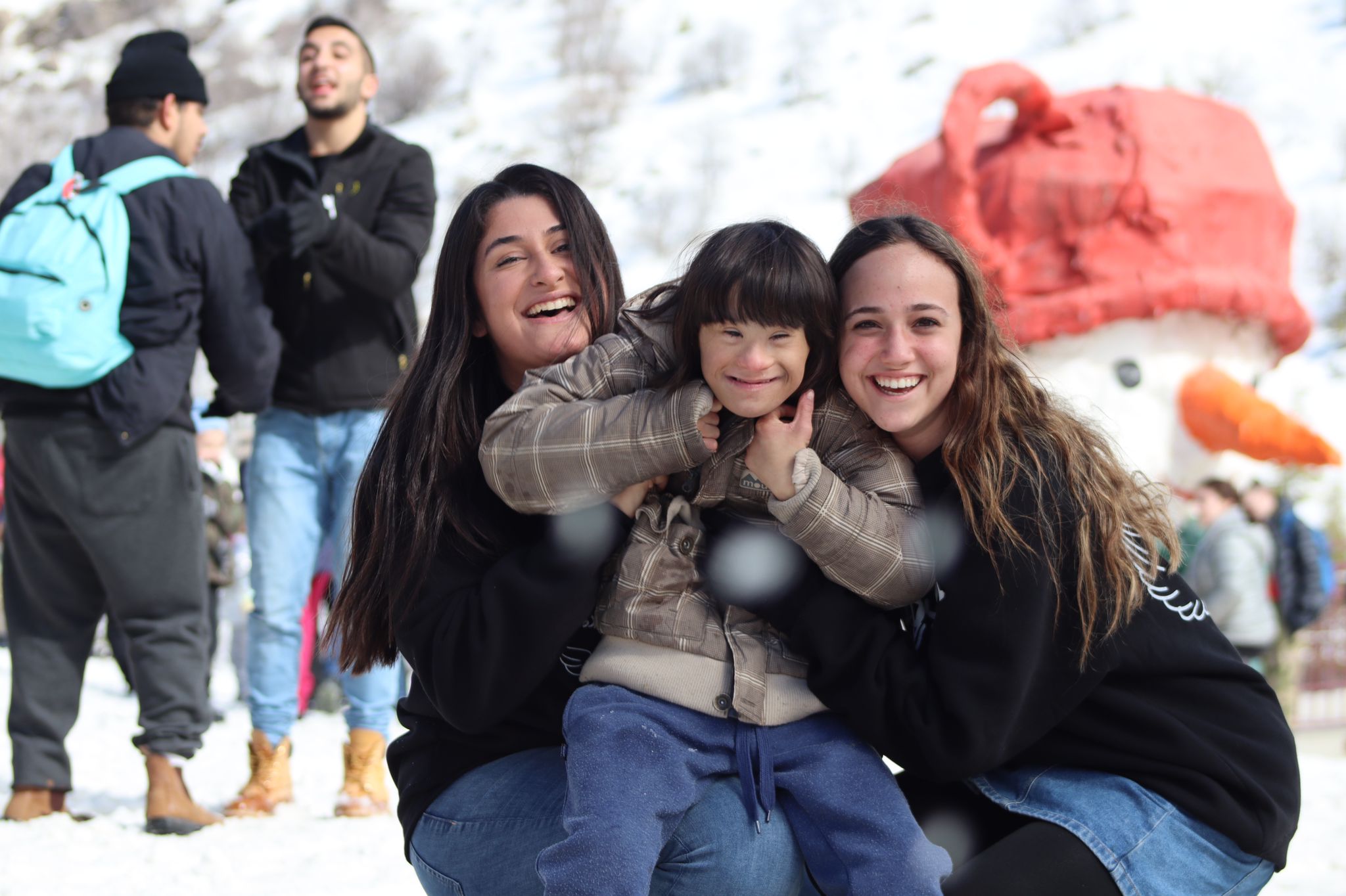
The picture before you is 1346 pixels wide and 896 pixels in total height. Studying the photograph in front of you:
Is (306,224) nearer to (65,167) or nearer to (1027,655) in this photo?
(65,167)

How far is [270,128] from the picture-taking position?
33281mm

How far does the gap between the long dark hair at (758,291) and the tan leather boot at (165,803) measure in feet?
7.60

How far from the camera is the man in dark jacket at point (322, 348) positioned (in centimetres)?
388

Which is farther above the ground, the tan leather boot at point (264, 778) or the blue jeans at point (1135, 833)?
the blue jeans at point (1135, 833)

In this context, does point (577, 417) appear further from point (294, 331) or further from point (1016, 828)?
point (294, 331)

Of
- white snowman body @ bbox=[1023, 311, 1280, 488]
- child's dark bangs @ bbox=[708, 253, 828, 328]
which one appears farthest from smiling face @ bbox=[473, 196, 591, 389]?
white snowman body @ bbox=[1023, 311, 1280, 488]

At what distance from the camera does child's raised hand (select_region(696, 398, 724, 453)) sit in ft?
6.32

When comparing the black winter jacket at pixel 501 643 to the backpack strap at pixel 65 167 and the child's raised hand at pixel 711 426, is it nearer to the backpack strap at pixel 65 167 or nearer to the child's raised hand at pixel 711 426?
the child's raised hand at pixel 711 426

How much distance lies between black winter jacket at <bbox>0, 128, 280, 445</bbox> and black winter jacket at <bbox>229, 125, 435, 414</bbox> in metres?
0.17

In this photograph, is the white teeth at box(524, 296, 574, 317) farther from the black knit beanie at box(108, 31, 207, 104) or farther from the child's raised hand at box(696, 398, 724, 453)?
the black knit beanie at box(108, 31, 207, 104)

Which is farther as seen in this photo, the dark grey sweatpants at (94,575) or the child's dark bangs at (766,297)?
the dark grey sweatpants at (94,575)

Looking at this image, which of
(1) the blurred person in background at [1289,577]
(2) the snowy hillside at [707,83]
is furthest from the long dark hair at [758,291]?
(2) the snowy hillside at [707,83]

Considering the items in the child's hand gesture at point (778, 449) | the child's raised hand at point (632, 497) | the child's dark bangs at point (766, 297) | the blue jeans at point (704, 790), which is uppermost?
the child's dark bangs at point (766, 297)

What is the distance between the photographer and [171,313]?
367 cm
